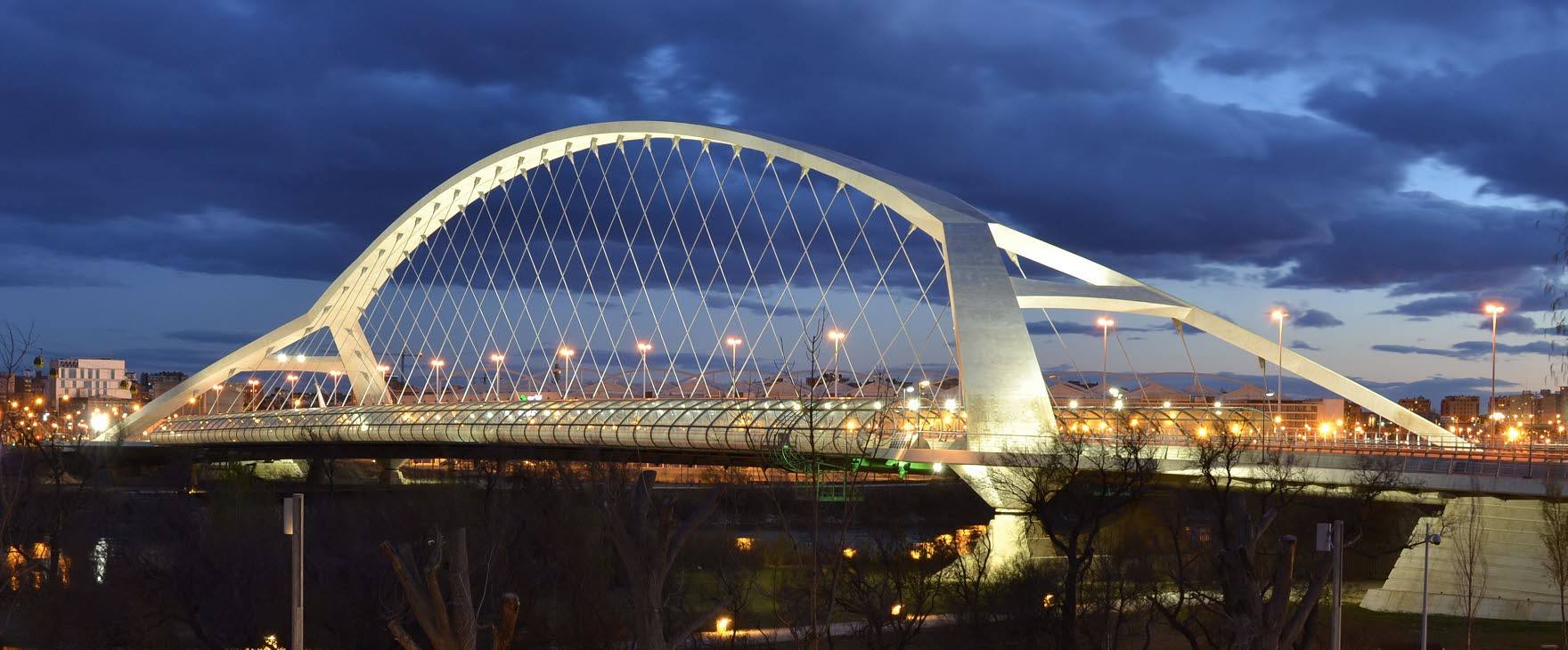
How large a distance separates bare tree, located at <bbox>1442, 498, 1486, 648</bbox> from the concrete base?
0.04m

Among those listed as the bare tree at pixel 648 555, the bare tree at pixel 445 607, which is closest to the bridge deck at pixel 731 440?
the bare tree at pixel 648 555

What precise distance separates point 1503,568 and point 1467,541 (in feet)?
4.18

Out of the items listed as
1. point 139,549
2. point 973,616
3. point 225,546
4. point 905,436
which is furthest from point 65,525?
point 973,616

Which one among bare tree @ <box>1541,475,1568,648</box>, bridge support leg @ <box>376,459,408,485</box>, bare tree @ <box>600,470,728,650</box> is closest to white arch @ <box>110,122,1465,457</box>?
bare tree @ <box>1541,475,1568,648</box>

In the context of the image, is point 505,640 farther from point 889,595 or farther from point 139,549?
point 139,549

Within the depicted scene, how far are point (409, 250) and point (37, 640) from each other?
5603 centimetres

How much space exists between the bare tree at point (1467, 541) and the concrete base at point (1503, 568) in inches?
1.4

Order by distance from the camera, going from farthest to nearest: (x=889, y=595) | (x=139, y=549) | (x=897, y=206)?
(x=897, y=206)
(x=139, y=549)
(x=889, y=595)

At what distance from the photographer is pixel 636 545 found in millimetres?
20984

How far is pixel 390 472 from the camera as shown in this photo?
115 meters

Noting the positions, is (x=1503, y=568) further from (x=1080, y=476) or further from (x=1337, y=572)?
(x=1337, y=572)

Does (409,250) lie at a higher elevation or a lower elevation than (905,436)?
higher

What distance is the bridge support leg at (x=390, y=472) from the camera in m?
111

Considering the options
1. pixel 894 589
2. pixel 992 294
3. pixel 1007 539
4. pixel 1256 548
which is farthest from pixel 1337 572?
pixel 992 294
